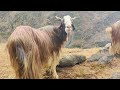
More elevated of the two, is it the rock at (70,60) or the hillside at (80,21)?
the hillside at (80,21)

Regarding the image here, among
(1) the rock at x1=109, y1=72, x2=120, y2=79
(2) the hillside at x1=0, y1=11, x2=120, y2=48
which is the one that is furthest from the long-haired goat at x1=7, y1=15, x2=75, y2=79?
(1) the rock at x1=109, y1=72, x2=120, y2=79

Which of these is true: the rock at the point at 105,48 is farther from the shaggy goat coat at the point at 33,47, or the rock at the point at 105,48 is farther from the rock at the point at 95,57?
the shaggy goat coat at the point at 33,47

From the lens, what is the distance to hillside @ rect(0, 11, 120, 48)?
6.27 m

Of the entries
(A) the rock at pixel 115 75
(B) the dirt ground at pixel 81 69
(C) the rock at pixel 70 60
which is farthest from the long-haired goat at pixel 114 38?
(C) the rock at pixel 70 60

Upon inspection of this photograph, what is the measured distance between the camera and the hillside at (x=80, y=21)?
6270 millimetres

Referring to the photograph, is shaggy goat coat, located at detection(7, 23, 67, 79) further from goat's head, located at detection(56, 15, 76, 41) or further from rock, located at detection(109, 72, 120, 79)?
rock, located at detection(109, 72, 120, 79)

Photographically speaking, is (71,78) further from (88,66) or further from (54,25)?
(54,25)

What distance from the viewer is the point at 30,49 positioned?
19.9ft

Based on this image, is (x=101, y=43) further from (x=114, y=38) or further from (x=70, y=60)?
(x=70, y=60)

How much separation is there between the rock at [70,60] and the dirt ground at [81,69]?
1.9 inches

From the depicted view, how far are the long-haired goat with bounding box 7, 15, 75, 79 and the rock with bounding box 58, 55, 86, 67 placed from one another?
0.29 ft

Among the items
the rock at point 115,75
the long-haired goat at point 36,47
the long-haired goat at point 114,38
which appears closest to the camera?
the long-haired goat at point 36,47

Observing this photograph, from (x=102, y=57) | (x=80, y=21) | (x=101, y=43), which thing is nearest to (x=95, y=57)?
(x=102, y=57)
